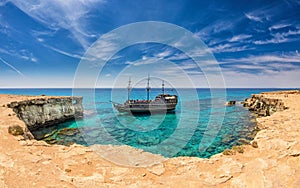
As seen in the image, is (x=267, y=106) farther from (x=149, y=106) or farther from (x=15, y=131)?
(x=15, y=131)

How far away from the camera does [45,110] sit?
32.8 metres

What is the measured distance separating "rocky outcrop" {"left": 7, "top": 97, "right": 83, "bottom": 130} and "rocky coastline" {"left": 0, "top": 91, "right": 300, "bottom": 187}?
20.2 meters

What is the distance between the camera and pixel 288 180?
19.6ft

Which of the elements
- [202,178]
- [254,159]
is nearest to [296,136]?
[254,159]

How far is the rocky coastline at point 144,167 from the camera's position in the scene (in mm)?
6258

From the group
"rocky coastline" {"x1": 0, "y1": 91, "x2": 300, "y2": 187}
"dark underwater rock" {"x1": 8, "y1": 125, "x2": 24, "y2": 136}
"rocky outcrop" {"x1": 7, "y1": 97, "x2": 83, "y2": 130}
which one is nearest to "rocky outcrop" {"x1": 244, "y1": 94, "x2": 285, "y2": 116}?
"rocky coastline" {"x1": 0, "y1": 91, "x2": 300, "y2": 187}

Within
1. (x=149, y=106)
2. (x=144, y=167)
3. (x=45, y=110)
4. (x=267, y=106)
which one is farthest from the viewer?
(x=149, y=106)

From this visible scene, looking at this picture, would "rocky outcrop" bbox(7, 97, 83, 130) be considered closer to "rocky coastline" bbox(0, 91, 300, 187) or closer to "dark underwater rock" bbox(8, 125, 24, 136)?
"dark underwater rock" bbox(8, 125, 24, 136)

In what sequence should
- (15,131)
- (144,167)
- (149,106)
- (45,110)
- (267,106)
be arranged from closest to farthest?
(144,167) < (15,131) < (45,110) < (267,106) < (149,106)

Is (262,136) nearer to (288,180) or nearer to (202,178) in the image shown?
(288,180)

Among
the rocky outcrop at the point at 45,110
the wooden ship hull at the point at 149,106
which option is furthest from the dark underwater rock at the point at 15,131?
the wooden ship hull at the point at 149,106

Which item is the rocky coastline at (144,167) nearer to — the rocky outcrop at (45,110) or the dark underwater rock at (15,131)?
the dark underwater rock at (15,131)

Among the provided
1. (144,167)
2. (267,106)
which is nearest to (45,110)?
(144,167)

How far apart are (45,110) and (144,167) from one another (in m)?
31.5
